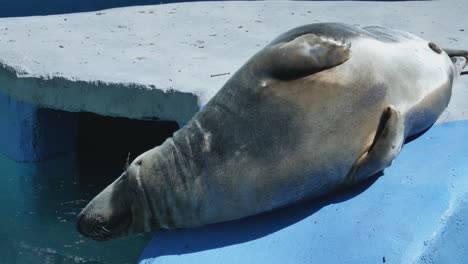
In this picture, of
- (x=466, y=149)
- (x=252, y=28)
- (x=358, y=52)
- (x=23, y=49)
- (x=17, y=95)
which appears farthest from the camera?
(x=252, y=28)

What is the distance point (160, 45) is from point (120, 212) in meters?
2.13

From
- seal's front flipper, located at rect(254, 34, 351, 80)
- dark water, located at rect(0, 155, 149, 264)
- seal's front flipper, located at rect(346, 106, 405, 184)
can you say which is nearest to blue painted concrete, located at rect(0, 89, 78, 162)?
dark water, located at rect(0, 155, 149, 264)

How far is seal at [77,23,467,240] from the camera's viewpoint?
3180 mm

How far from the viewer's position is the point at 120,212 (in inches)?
130

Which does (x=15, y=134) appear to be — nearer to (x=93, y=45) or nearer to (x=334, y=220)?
(x=93, y=45)

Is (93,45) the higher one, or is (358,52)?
(358,52)

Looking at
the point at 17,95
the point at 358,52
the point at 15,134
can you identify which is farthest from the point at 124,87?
the point at 358,52

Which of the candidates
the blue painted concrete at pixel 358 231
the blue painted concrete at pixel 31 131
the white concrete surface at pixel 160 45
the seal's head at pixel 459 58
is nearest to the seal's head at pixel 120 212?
the blue painted concrete at pixel 358 231

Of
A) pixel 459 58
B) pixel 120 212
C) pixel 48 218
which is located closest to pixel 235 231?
pixel 120 212

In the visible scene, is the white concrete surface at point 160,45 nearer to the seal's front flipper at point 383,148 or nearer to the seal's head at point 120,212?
the seal's front flipper at point 383,148

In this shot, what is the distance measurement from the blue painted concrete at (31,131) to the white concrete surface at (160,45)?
292 mm

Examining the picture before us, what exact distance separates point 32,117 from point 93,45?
1.78 feet

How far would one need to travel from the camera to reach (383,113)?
333 centimetres

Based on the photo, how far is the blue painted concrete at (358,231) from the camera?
3107 millimetres
